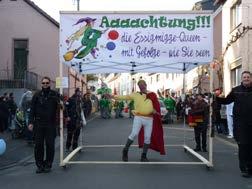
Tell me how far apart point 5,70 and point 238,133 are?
1115 inches

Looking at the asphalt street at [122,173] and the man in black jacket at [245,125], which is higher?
the man in black jacket at [245,125]

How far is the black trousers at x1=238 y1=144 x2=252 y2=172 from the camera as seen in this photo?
1129 cm

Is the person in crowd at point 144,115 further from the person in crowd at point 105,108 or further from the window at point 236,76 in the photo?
the person in crowd at point 105,108

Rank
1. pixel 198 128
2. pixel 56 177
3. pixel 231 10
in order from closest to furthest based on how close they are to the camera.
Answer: pixel 56 177
pixel 198 128
pixel 231 10

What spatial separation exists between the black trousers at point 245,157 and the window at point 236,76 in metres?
15.1

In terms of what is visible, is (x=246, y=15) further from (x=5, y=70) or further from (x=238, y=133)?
(x=5, y=70)

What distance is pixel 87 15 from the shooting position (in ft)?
41.5

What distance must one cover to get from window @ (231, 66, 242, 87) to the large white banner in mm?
13786

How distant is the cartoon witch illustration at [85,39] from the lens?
12.7m

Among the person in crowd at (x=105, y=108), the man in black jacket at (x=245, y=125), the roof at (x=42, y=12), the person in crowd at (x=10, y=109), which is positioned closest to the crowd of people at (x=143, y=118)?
the man in black jacket at (x=245, y=125)

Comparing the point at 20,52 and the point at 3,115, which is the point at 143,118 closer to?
the point at 3,115

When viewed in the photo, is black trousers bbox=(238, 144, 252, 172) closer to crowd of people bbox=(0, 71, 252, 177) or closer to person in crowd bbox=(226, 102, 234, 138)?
crowd of people bbox=(0, 71, 252, 177)

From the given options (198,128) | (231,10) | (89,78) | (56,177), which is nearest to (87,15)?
(56,177)

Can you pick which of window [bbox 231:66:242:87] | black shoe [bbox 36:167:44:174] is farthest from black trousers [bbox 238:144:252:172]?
window [bbox 231:66:242:87]
